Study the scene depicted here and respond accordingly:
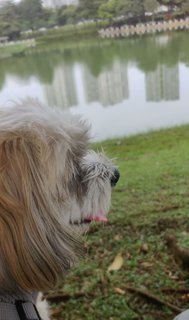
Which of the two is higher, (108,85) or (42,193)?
(42,193)

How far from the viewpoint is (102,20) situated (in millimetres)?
Answer: 9875

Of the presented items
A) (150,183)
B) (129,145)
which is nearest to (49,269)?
(150,183)

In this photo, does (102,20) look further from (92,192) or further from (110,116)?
(92,192)

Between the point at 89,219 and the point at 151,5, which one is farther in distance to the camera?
the point at 151,5

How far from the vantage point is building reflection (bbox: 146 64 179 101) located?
10.0 m

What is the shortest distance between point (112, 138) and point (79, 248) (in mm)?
6917

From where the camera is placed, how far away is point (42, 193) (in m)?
1.56

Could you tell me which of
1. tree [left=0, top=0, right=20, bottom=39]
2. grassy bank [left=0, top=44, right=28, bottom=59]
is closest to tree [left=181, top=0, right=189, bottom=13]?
tree [left=0, top=0, right=20, bottom=39]

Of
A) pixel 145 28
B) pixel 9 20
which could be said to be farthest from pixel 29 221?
pixel 145 28

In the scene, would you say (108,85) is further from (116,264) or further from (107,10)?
(116,264)

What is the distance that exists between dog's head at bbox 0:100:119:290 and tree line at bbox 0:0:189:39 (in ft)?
15.3

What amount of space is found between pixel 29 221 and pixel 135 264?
1.88 meters

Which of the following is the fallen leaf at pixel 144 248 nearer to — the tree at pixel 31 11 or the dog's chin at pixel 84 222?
the dog's chin at pixel 84 222

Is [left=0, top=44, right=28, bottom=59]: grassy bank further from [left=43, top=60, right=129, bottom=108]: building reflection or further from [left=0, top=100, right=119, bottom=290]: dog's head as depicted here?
[left=0, top=100, right=119, bottom=290]: dog's head
